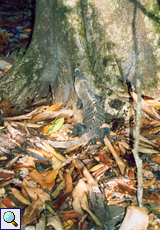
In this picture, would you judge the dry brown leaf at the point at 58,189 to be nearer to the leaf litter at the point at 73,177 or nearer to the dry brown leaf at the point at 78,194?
the leaf litter at the point at 73,177

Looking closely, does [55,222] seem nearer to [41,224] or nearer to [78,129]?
[41,224]

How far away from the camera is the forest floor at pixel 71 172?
7.72ft

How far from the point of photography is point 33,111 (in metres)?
4.18

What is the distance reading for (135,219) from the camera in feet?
7.29

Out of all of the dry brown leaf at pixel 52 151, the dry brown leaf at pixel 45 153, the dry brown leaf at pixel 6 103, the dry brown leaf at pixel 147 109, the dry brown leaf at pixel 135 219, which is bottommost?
the dry brown leaf at pixel 45 153

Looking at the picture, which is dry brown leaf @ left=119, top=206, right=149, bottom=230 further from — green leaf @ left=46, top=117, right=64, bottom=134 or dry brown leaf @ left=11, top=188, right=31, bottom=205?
green leaf @ left=46, top=117, right=64, bottom=134

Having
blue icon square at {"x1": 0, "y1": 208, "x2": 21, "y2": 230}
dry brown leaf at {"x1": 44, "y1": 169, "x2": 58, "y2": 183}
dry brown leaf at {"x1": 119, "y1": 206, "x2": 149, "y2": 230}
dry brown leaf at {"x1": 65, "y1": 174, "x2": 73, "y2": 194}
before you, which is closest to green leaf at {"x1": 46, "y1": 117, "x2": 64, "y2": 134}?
dry brown leaf at {"x1": 44, "y1": 169, "x2": 58, "y2": 183}

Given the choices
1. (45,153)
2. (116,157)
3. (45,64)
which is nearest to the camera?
(116,157)

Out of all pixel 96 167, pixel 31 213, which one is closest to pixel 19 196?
pixel 31 213

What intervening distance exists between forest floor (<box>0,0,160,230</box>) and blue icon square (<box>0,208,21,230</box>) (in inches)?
1.0

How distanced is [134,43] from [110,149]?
206 cm

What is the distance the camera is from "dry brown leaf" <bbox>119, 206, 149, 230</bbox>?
2.17 metres

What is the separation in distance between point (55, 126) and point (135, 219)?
6.88ft

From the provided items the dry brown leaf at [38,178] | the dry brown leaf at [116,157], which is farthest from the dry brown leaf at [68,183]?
the dry brown leaf at [116,157]
